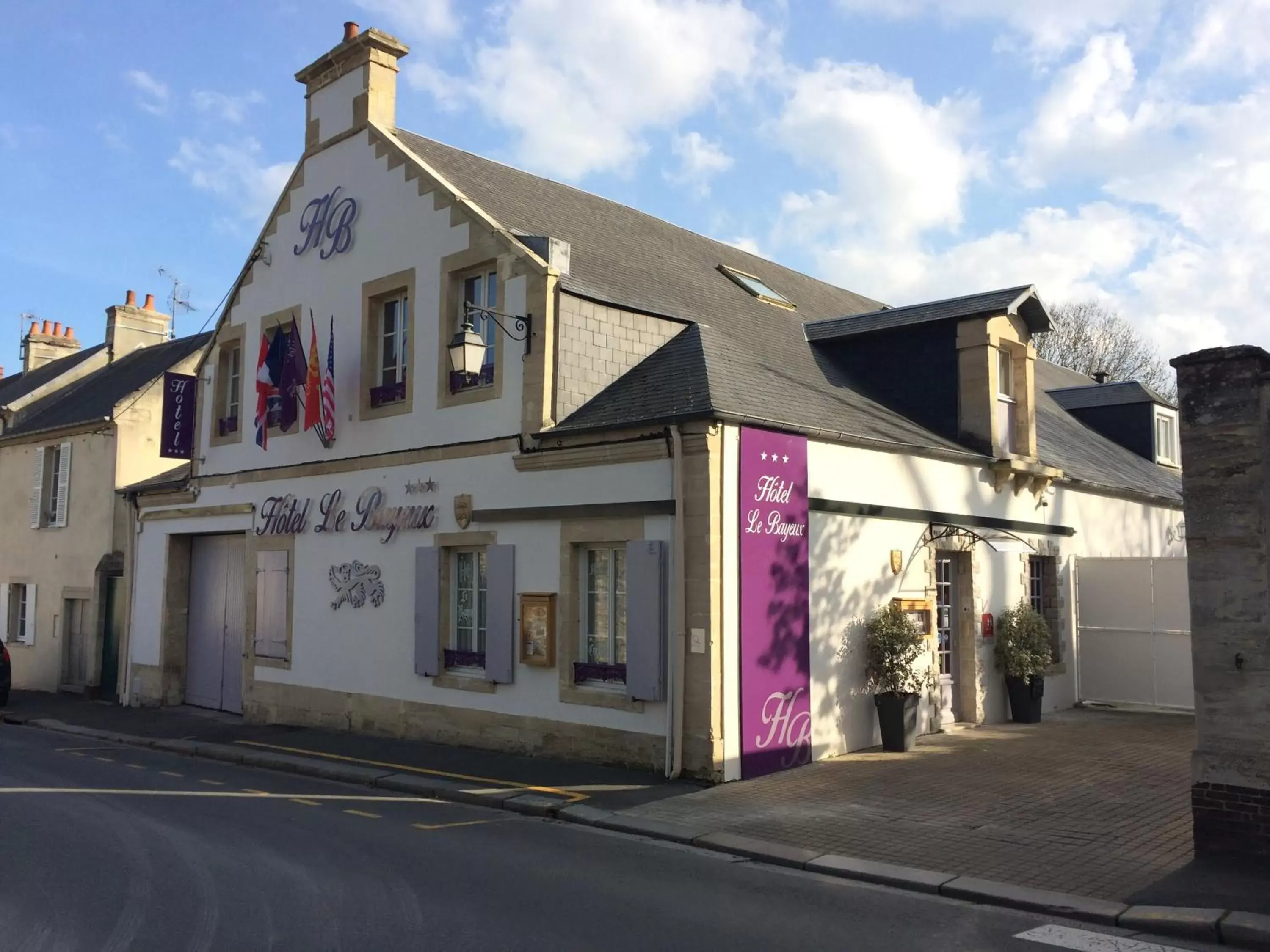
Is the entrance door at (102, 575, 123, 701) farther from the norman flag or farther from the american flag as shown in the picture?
the american flag

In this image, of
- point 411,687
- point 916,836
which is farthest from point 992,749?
point 411,687

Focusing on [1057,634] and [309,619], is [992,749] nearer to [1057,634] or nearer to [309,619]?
[1057,634]

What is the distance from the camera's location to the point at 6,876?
693 centimetres

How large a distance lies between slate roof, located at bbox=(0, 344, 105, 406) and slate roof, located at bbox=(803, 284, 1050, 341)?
19.2m

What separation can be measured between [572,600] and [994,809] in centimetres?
472

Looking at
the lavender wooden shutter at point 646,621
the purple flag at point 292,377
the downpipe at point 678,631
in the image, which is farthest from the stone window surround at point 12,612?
the downpipe at point 678,631

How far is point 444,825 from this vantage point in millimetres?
8852

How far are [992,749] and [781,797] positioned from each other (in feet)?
12.2

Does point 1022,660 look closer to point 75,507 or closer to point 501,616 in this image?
point 501,616

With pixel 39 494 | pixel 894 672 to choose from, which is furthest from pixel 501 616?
pixel 39 494

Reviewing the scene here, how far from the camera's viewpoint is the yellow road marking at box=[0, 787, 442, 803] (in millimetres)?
10180

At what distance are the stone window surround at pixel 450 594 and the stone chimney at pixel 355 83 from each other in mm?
6487

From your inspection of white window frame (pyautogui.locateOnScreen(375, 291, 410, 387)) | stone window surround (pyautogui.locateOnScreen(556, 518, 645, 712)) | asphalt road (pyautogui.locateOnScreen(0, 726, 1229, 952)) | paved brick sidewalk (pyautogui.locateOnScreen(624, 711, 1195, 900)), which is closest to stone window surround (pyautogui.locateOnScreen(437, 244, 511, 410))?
white window frame (pyautogui.locateOnScreen(375, 291, 410, 387))

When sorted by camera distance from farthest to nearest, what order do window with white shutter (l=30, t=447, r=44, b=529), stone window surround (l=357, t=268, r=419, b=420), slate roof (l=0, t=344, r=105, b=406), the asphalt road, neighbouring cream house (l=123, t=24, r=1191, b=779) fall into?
slate roof (l=0, t=344, r=105, b=406), window with white shutter (l=30, t=447, r=44, b=529), stone window surround (l=357, t=268, r=419, b=420), neighbouring cream house (l=123, t=24, r=1191, b=779), the asphalt road
